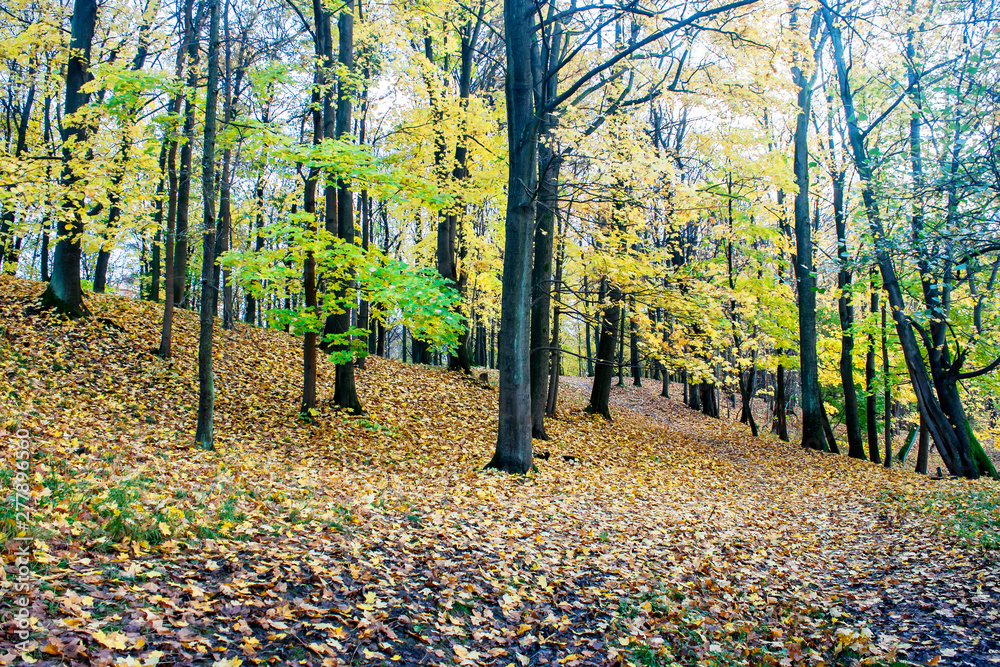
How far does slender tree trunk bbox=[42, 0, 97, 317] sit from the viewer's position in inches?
444

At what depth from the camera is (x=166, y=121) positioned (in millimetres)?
8422

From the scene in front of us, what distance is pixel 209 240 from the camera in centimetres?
801

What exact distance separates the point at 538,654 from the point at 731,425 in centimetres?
2015

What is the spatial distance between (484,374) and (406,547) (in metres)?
12.8

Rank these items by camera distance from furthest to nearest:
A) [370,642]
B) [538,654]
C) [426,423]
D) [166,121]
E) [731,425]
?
1. [731,425]
2. [426,423]
3. [166,121]
4. [538,654]
5. [370,642]

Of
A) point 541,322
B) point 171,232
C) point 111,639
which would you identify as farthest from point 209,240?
point 541,322

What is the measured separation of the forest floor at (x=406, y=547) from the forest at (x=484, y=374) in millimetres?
40

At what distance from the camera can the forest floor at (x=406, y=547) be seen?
138 inches

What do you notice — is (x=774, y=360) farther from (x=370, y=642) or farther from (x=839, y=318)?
(x=370, y=642)

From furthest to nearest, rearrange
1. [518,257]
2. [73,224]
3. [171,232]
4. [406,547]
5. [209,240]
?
[171,232], [73,224], [518,257], [209,240], [406,547]

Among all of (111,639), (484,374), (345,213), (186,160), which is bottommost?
(111,639)

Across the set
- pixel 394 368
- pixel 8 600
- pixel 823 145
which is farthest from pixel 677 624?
pixel 823 145

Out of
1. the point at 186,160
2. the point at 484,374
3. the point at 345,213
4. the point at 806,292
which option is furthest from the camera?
the point at 484,374

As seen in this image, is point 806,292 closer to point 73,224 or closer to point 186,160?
point 186,160
